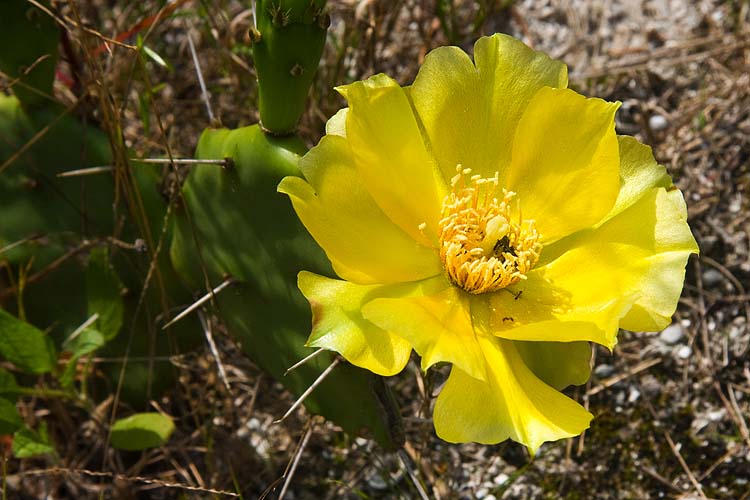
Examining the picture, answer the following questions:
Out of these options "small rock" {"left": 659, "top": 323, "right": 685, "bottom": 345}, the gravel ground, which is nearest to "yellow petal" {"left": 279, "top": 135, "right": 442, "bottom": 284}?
the gravel ground

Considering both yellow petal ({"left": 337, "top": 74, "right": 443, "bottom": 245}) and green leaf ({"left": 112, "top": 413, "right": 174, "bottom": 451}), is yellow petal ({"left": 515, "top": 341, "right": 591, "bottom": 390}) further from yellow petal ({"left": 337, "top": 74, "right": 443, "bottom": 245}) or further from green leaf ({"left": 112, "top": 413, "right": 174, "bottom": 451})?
green leaf ({"left": 112, "top": 413, "right": 174, "bottom": 451})

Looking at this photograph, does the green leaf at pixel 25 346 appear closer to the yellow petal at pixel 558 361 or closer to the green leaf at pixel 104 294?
the green leaf at pixel 104 294

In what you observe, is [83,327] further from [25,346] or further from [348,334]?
[348,334]

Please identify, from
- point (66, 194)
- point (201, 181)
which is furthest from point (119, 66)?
point (201, 181)

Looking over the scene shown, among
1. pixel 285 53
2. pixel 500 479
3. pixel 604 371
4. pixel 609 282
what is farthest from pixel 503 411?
pixel 604 371

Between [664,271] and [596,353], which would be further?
[596,353]

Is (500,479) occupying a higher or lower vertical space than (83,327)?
lower

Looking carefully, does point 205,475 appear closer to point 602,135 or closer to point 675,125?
point 602,135
